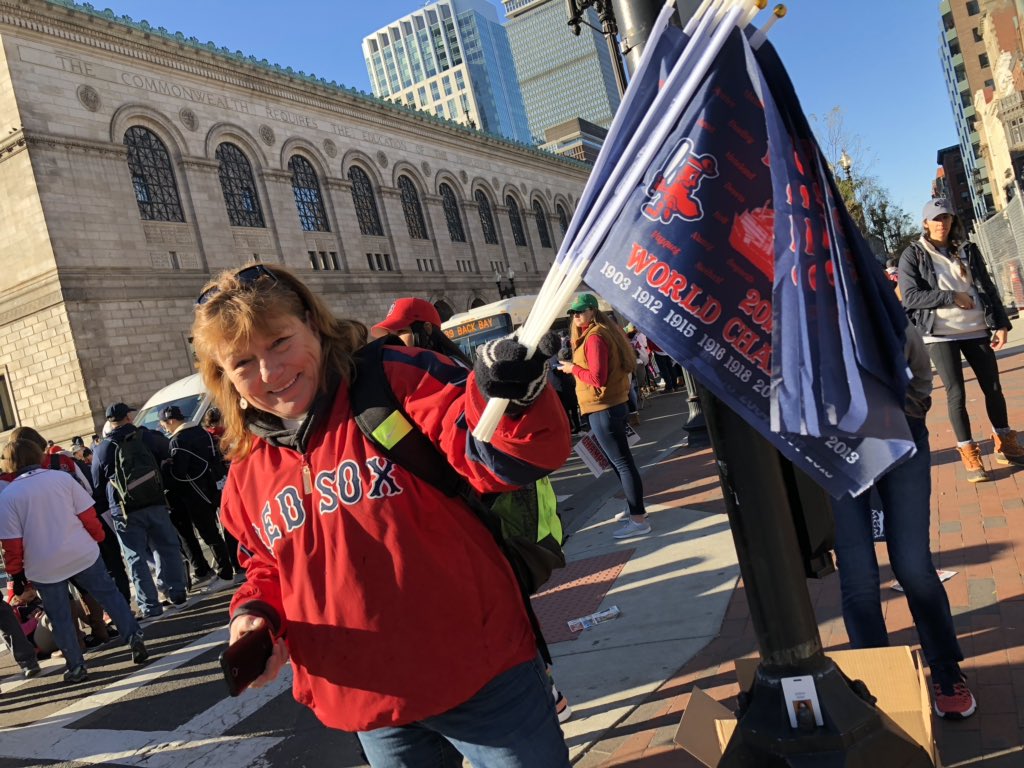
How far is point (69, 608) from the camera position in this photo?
21.7 ft

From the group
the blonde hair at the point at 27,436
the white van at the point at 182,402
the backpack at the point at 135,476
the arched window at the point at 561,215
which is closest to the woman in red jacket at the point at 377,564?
the blonde hair at the point at 27,436

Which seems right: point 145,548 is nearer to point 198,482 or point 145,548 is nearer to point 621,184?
point 198,482

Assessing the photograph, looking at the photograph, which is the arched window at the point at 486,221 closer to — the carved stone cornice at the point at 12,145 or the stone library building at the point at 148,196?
the stone library building at the point at 148,196

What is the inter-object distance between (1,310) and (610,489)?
2361cm

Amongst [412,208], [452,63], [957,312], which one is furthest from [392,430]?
[452,63]

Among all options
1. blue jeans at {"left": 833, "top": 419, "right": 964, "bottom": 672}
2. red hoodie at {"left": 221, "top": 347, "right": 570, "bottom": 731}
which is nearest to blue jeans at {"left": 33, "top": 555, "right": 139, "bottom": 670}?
red hoodie at {"left": 221, "top": 347, "right": 570, "bottom": 731}

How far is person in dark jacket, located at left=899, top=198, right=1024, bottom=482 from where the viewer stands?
212 inches

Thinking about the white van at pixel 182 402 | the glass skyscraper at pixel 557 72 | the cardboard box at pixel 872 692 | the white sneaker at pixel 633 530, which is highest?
the glass skyscraper at pixel 557 72

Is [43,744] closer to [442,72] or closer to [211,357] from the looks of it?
[211,357]

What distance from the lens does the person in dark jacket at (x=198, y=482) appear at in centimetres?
895

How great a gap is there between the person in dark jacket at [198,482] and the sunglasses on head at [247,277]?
7.46 m

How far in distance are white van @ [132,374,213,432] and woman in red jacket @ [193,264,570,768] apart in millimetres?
13148

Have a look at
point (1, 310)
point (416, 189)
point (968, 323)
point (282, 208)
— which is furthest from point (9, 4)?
point (968, 323)

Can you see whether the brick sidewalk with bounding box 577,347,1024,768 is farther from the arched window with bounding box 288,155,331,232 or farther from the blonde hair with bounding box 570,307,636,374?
the arched window with bounding box 288,155,331,232
